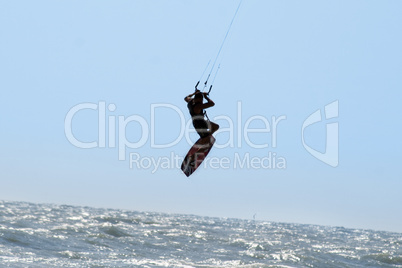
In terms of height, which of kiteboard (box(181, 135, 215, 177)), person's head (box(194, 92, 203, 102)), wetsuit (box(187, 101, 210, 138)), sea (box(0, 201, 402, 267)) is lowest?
sea (box(0, 201, 402, 267))

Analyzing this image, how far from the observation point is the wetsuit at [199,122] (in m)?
13.2

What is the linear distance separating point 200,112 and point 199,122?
1.05ft

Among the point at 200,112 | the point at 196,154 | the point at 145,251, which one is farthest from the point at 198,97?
the point at 145,251

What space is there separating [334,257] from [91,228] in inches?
429

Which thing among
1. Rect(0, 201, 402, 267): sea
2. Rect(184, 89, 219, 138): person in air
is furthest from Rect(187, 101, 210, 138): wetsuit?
Rect(0, 201, 402, 267): sea

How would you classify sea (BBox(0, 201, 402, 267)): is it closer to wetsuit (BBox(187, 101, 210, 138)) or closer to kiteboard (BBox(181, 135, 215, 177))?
kiteboard (BBox(181, 135, 215, 177))

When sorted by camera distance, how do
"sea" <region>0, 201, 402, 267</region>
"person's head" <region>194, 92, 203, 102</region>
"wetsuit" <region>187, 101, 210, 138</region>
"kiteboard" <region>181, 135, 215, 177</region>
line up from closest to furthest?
1. "person's head" <region>194, 92, 203, 102</region>
2. "wetsuit" <region>187, 101, 210, 138</region>
3. "kiteboard" <region>181, 135, 215, 177</region>
4. "sea" <region>0, 201, 402, 267</region>

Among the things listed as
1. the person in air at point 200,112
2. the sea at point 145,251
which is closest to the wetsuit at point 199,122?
the person in air at point 200,112

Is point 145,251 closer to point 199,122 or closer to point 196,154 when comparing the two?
point 196,154

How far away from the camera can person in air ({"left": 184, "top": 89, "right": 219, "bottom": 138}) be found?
42.8 feet

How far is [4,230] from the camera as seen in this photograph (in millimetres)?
21625

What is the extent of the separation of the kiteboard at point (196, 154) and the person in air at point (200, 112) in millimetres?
384

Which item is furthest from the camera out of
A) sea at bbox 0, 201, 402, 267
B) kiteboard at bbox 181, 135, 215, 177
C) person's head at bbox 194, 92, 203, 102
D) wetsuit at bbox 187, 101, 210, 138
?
sea at bbox 0, 201, 402, 267

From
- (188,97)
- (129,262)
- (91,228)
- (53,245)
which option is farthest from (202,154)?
(91,228)
